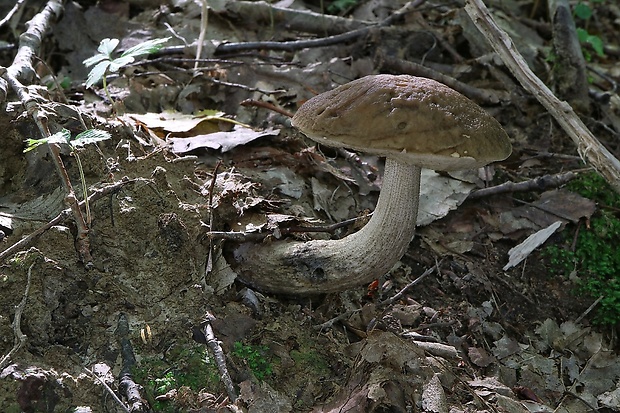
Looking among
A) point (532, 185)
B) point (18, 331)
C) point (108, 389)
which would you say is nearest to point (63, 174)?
point (18, 331)

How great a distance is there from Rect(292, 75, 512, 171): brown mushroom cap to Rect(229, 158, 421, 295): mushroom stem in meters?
0.40

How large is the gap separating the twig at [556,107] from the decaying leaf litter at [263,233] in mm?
24

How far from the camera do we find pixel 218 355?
8.01 feet

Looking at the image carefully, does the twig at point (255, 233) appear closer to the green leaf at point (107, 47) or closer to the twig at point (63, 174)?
the twig at point (63, 174)

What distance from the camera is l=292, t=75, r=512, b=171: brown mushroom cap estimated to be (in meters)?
2.32

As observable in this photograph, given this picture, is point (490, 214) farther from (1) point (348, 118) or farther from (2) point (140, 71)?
(2) point (140, 71)

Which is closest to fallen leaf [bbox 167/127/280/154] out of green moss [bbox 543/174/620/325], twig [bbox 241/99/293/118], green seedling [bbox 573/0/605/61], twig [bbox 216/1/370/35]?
twig [bbox 241/99/293/118]

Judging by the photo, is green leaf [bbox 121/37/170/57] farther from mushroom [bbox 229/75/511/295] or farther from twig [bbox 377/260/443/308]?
twig [bbox 377/260/443/308]

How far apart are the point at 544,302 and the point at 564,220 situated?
26.2 inches

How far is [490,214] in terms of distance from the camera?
4.05m

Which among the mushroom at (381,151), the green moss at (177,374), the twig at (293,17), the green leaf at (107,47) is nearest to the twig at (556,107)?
the mushroom at (381,151)

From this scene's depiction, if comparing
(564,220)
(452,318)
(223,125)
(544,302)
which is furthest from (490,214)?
(223,125)

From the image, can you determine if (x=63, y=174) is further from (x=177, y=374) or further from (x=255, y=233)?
(x=177, y=374)

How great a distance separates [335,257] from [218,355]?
80cm
